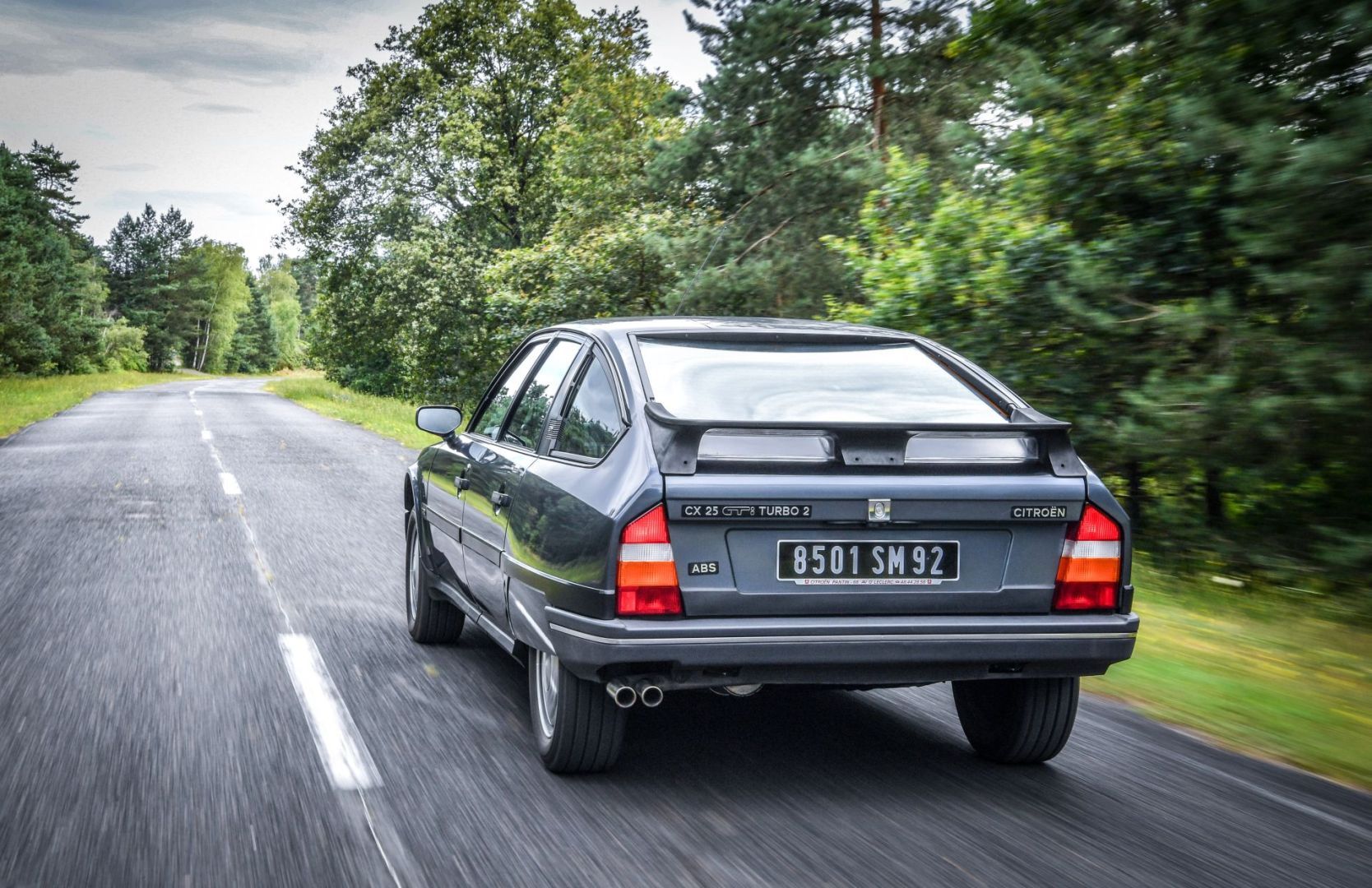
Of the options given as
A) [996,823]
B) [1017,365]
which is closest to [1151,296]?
[1017,365]

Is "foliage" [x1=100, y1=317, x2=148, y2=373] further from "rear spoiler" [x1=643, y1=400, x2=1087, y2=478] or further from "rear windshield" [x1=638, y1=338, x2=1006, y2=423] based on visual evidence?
"rear spoiler" [x1=643, y1=400, x2=1087, y2=478]

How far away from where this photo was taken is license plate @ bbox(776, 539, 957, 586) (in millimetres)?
3768

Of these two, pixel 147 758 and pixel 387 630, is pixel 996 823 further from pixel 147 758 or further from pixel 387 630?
pixel 387 630

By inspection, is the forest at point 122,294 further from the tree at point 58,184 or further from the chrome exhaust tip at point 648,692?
the chrome exhaust tip at point 648,692

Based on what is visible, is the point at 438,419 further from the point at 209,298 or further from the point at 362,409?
the point at 209,298

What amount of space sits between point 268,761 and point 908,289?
9349 millimetres

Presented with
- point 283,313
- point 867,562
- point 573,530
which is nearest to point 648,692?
point 573,530

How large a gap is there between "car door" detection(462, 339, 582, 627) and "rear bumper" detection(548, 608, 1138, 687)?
86cm

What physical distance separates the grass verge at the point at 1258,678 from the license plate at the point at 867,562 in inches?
70.2

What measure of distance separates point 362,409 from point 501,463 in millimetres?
30112

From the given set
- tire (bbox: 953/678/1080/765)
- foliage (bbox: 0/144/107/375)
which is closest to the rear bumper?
tire (bbox: 953/678/1080/765)

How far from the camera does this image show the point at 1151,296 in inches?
405

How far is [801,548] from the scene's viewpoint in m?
3.78

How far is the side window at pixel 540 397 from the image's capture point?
4883 mm
